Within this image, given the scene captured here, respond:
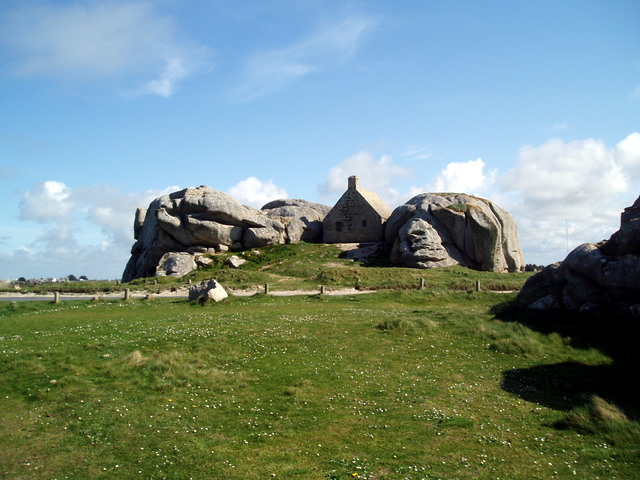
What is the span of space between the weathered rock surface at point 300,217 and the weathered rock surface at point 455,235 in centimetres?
1342

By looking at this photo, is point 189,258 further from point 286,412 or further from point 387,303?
point 286,412

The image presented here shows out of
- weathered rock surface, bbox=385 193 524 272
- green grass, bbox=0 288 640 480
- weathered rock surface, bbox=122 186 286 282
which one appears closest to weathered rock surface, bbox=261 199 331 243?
weathered rock surface, bbox=122 186 286 282

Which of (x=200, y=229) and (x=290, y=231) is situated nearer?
(x=200, y=229)

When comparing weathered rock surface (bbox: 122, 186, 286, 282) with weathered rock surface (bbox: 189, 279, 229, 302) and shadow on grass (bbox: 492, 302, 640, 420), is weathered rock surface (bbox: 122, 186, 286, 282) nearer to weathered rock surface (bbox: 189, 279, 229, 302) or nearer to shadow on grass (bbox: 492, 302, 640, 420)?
weathered rock surface (bbox: 189, 279, 229, 302)

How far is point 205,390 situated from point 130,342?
6.87m

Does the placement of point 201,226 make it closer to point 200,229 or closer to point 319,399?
point 200,229

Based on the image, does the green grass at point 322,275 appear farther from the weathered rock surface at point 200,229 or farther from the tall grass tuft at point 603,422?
the tall grass tuft at point 603,422

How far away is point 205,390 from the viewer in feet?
49.1

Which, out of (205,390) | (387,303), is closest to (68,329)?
(205,390)

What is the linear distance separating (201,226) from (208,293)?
29137 millimetres

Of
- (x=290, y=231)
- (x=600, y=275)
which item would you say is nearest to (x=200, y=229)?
(x=290, y=231)

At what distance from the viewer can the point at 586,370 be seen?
16.9m

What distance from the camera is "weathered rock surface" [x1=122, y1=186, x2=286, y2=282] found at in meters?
60.1

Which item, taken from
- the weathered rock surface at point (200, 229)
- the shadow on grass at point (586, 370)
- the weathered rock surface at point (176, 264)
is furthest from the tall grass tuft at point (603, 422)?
the weathered rock surface at point (200, 229)
